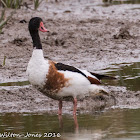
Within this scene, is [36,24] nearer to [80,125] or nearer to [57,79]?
[57,79]

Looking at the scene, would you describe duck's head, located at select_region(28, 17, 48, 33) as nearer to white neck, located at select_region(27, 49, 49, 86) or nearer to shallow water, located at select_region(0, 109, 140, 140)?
white neck, located at select_region(27, 49, 49, 86)

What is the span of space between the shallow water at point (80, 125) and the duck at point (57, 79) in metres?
0.34

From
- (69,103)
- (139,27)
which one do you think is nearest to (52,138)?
(69,103)

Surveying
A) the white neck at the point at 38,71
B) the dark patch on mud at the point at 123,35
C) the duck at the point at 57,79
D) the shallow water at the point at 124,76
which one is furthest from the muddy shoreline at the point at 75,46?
the white neck at the point at 38,71

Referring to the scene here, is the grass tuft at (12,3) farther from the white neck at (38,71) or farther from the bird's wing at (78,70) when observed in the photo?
the white neck at (38,71)

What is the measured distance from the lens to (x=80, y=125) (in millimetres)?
6957

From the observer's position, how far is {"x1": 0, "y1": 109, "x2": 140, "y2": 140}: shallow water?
6.41m

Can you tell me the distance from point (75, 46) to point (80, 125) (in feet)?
19.2

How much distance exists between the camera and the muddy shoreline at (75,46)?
844 centimetres

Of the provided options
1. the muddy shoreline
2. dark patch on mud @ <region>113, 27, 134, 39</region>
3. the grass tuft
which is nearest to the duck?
the muddy shoreline

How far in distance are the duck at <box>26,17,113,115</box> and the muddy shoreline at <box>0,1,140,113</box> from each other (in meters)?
0.33

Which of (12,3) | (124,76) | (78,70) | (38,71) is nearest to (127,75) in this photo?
(124,76)

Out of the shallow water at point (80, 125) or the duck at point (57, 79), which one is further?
the duck at point (57, 79)

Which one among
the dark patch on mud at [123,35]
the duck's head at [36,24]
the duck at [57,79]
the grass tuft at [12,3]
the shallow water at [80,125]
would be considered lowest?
the shallow water at [80,125]
